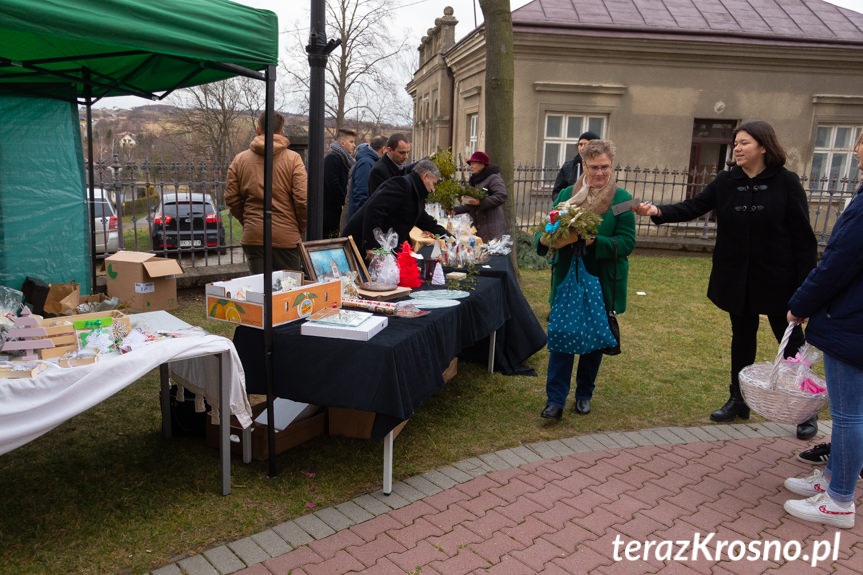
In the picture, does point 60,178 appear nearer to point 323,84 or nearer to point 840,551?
point 323,84

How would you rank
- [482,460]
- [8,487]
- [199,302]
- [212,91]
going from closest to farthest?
[8,487] < [482,460] < [199,302] < [212,91]

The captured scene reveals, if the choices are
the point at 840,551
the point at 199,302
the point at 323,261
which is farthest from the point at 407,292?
the point at 199,302

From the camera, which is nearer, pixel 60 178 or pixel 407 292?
pixel 407 292

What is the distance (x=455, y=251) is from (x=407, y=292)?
1.14m

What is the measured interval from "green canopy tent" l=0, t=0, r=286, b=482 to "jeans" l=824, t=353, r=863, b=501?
279 cm

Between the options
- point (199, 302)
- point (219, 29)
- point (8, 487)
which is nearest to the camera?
point (219, 29)

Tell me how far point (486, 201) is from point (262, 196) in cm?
244

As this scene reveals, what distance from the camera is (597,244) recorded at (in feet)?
12.8

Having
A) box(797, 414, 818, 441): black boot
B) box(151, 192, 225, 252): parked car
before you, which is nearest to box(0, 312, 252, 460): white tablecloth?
box(797, 414, 818, 441): black boot

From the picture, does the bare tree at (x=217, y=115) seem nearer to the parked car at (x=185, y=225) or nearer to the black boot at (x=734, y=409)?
the parked car at (x=185, y=225)

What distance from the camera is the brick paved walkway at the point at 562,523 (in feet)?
8.75

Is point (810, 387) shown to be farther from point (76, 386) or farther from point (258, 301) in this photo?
point (76, 386)

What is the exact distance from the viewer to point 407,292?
4.09 m

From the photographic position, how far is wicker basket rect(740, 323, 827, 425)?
319cm
